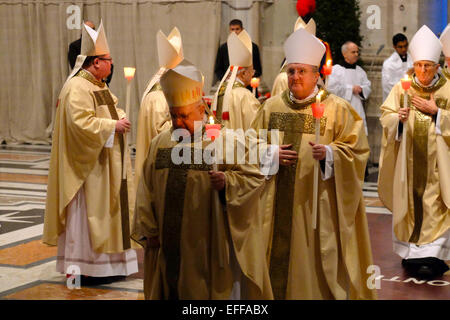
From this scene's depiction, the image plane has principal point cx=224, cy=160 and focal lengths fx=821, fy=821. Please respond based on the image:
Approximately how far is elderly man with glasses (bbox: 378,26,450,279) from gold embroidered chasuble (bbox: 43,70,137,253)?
95.9 inches

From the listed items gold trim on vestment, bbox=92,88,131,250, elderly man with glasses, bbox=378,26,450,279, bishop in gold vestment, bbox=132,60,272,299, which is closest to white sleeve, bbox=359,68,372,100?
elderly man with glasses, bbox=378,26,450,279

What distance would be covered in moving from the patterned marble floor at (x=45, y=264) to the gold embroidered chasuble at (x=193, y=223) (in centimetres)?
168

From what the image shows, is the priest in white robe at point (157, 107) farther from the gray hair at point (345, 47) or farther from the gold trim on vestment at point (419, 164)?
the gray hair at point (345, 47)

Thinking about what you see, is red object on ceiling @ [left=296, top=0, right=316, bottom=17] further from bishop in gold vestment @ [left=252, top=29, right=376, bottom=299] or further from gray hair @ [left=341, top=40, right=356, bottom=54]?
bishop in gold vestment @ [left=252, top=29, right=376, bottom=299]

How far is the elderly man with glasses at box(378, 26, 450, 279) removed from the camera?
282 inches

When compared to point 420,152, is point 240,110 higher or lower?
higher

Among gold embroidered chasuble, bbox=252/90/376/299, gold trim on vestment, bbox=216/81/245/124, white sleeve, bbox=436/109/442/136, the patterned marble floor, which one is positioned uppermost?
gold trim on vestment, bbox=216/81/245/124

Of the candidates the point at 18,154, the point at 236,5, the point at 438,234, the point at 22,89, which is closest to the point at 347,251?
the point at 438,234

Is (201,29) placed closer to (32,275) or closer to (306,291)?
(32,275)

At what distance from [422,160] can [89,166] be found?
294 centimetres

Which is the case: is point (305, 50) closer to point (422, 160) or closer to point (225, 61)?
point (422, 160)

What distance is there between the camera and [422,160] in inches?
289

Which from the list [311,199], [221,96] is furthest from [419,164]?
[311,199]

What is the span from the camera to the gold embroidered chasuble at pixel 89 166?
6676 millimetres
